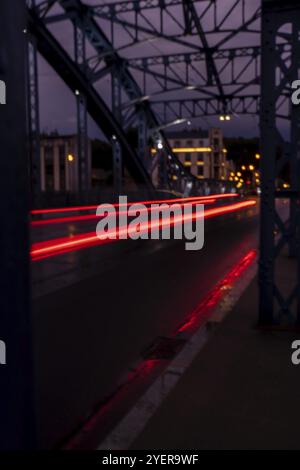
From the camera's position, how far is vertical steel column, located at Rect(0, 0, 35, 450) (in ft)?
7.95

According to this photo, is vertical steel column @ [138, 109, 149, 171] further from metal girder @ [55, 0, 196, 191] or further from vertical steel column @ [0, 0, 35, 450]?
vertical steel column @ [0, 0, 35, 450]

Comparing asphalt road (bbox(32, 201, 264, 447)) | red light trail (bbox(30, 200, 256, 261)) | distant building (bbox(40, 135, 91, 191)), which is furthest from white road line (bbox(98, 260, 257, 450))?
distant building (bbox(40, 135, 91, 191))

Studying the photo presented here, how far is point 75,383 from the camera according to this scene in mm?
4625

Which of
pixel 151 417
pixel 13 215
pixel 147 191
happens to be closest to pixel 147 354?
pixel 151 417

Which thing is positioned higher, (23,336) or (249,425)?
(23,336)

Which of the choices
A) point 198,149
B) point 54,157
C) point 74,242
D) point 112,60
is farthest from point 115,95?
point 198,149

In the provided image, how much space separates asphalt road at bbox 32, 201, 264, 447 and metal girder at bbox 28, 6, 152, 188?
1581 cm

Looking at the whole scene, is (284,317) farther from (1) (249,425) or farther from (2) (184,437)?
(2) (184,437)

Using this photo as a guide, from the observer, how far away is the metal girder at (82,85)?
25047 mm

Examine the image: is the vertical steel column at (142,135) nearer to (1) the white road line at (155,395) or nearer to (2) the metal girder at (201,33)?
(2) the metal girder at (201,33)

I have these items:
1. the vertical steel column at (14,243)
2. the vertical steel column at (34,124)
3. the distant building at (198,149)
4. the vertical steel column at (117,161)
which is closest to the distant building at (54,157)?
the distant building at (198,149)

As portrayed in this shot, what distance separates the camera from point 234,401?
4.09m

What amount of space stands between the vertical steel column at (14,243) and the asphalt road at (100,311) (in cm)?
100

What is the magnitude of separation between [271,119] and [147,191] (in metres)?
28.8
